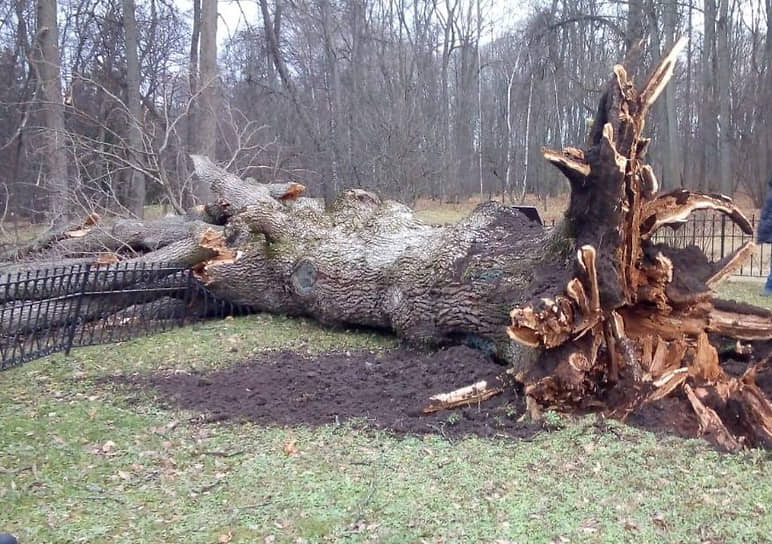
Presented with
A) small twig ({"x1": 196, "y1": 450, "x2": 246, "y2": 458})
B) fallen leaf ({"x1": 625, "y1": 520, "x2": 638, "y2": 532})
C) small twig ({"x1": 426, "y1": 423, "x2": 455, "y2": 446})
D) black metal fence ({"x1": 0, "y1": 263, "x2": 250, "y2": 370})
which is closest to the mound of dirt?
small twig ({"x1": 426, "y1": 423, "x2": 455, "y2": 446})

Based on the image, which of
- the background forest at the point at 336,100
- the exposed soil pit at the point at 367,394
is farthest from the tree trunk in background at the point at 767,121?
the exposed soil pit at the point at 367,394

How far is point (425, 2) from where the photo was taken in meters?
29.0

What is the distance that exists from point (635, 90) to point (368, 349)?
10.5 feet

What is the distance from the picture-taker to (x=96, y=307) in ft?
22.5

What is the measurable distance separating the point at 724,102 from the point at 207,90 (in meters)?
16.9

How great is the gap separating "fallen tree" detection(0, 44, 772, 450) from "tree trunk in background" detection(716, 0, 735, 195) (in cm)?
1837

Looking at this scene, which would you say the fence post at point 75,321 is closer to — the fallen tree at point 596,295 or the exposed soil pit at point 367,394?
the exposed soil pit at point 367,394

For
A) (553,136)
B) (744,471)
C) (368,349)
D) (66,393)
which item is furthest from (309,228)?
(553,136)

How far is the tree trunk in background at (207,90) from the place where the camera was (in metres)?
12.2

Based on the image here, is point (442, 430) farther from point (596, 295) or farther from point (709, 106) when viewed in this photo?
point (709, 106)

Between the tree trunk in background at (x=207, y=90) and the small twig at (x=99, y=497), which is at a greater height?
the tree trunk in background at (x=207, y=90)

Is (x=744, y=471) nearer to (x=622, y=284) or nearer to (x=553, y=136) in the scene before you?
(x=622, y=284)

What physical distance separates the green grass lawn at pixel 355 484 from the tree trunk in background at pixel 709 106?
21698 mm

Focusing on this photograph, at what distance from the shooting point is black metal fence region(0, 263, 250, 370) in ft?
20.4
